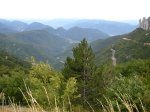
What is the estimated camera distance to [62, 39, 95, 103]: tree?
Answer: 3838 cm

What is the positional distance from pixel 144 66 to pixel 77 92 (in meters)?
35.3

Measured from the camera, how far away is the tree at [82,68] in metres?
38.4

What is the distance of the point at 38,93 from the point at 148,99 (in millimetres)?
12739

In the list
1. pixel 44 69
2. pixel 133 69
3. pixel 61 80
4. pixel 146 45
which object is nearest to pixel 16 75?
pixel 44 69

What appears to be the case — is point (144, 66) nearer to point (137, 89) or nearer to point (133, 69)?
point (133, 69)

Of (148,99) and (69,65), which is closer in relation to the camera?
(148,99)

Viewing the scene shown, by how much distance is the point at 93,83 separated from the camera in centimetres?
3894

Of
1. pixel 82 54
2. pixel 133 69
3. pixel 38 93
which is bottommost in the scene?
pixel 133 69

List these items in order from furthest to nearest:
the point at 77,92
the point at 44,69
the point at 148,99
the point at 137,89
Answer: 1. the point at 44,69
2. the point at 77,92
3. the point at 137,89
4. the point at 148,99

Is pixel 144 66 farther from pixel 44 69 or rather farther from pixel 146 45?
pixel 146 45

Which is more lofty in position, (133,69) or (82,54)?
(82,54)

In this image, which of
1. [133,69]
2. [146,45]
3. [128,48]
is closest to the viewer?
[133,69]

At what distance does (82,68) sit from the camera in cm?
3922

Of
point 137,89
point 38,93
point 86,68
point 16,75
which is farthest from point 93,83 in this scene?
point 16,75
